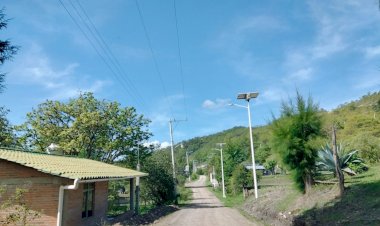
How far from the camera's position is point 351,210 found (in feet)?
38.5

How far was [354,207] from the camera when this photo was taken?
11.9 meters

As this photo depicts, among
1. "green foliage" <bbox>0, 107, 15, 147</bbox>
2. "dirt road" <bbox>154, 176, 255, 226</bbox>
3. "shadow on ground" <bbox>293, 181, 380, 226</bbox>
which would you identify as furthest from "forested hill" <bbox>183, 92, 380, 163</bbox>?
"green foliage" <bbox>0, 107, 15, 147</bbox>

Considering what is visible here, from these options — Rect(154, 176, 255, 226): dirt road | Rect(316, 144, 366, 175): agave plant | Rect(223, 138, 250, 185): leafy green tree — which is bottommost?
Rect(154, 176, 255, 226): dirt road

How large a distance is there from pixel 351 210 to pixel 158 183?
26.7 m

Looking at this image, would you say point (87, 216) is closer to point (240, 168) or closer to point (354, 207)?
point (354, 207)

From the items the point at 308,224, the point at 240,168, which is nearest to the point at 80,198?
the point at 308,224

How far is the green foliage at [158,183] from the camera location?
36469 mm

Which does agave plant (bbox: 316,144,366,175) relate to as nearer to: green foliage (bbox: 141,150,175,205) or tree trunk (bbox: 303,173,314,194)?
tree trunk (bbox: 303,173,314,194)

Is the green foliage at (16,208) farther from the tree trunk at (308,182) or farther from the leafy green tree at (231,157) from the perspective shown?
the leafy green tree at (231,157)

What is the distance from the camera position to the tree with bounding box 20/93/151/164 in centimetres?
3797

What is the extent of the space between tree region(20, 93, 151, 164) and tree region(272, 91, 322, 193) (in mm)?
23741

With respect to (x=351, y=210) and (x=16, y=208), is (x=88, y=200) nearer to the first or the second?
(x=16, y=208)

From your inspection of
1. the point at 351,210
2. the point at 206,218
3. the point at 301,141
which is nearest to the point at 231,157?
the point at 206,218

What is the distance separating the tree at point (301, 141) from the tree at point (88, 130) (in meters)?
23.7
